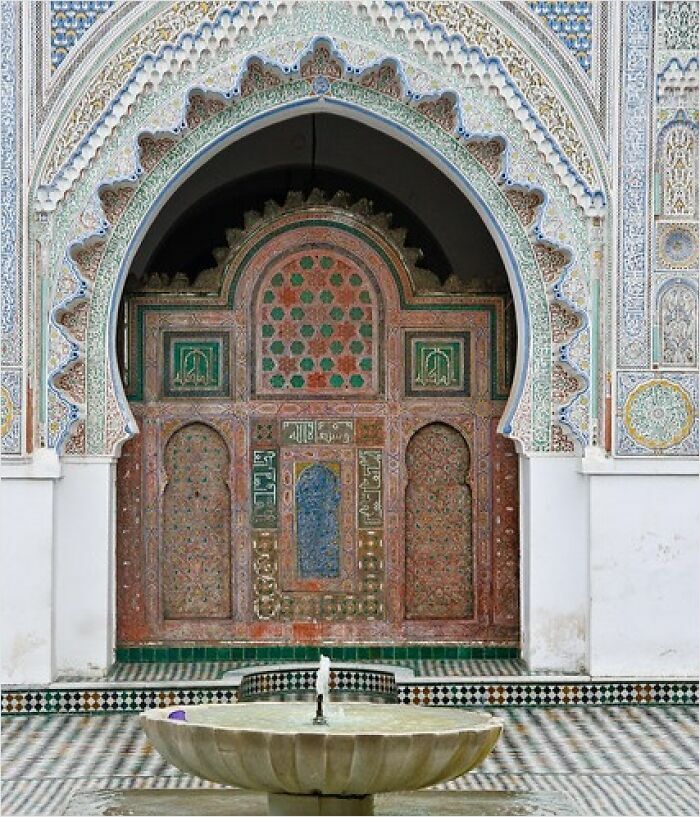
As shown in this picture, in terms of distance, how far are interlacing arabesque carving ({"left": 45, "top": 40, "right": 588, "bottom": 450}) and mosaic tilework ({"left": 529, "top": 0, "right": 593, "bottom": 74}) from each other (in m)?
0.42

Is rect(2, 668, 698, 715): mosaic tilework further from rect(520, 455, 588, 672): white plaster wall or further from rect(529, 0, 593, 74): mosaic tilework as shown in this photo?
rect(529, 0, 593, 74): mosaic tilework

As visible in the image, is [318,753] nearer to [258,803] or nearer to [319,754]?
[319,754]

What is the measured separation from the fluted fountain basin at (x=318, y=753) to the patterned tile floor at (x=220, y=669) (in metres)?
2.25

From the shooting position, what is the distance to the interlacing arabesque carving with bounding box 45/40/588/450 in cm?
648

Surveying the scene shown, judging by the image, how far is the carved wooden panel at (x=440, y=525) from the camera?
7.38m

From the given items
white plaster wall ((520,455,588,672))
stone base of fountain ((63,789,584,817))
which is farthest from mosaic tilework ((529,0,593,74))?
stone base of fountain ((63,789,584,817))

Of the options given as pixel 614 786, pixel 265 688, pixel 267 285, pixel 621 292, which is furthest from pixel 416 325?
pixel 614 786

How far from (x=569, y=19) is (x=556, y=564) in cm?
194

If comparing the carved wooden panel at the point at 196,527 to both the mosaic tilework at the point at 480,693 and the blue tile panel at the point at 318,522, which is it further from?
the mosaic tilework at the point at 480,693

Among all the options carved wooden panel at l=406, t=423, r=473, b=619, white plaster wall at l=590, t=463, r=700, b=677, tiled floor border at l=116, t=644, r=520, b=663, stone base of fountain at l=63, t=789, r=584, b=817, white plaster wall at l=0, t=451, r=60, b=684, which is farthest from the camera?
carved wooden panel at l=406, t=423, r=473, b=619

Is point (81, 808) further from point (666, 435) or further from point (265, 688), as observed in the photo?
point (666, 435)

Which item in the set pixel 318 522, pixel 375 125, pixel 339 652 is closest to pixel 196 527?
pixel 318 522

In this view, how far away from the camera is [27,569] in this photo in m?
6.42

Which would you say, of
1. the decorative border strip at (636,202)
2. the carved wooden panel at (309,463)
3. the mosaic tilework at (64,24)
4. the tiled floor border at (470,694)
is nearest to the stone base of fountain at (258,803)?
the tiled floor border at (470,694)
